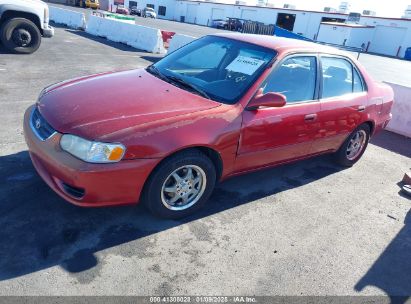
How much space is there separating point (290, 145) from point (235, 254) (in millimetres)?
1537

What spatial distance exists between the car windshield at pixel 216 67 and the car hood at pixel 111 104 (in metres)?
0.18

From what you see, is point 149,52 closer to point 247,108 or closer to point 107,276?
point 247,108

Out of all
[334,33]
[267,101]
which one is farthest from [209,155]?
[334,33]

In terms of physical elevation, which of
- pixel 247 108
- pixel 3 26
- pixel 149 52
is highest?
pixel 247 108

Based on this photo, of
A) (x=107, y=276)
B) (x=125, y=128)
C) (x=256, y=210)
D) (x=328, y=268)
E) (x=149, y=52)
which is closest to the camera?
(x=107, y=276)

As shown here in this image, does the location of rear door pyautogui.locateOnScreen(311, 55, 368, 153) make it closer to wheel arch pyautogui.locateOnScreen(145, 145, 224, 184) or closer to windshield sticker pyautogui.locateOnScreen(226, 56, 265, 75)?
windshield sticker pyautogui.locateOnScreen(226, 56, 265, 75)

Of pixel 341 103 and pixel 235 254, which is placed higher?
pixel 341 103

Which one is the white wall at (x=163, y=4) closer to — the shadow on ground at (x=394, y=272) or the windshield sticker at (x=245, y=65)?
the windshield sticker at (x=245, y=65)

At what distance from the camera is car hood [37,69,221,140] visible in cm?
288

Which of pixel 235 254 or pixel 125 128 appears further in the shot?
pixel 235 254

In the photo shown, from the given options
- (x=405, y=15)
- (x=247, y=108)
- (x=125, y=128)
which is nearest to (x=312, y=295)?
(x=247, y=108)

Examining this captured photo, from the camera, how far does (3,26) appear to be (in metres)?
8.75

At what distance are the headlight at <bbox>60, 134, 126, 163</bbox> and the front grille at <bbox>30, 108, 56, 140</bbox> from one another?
11.7 inches

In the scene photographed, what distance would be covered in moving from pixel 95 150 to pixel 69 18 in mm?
18513
